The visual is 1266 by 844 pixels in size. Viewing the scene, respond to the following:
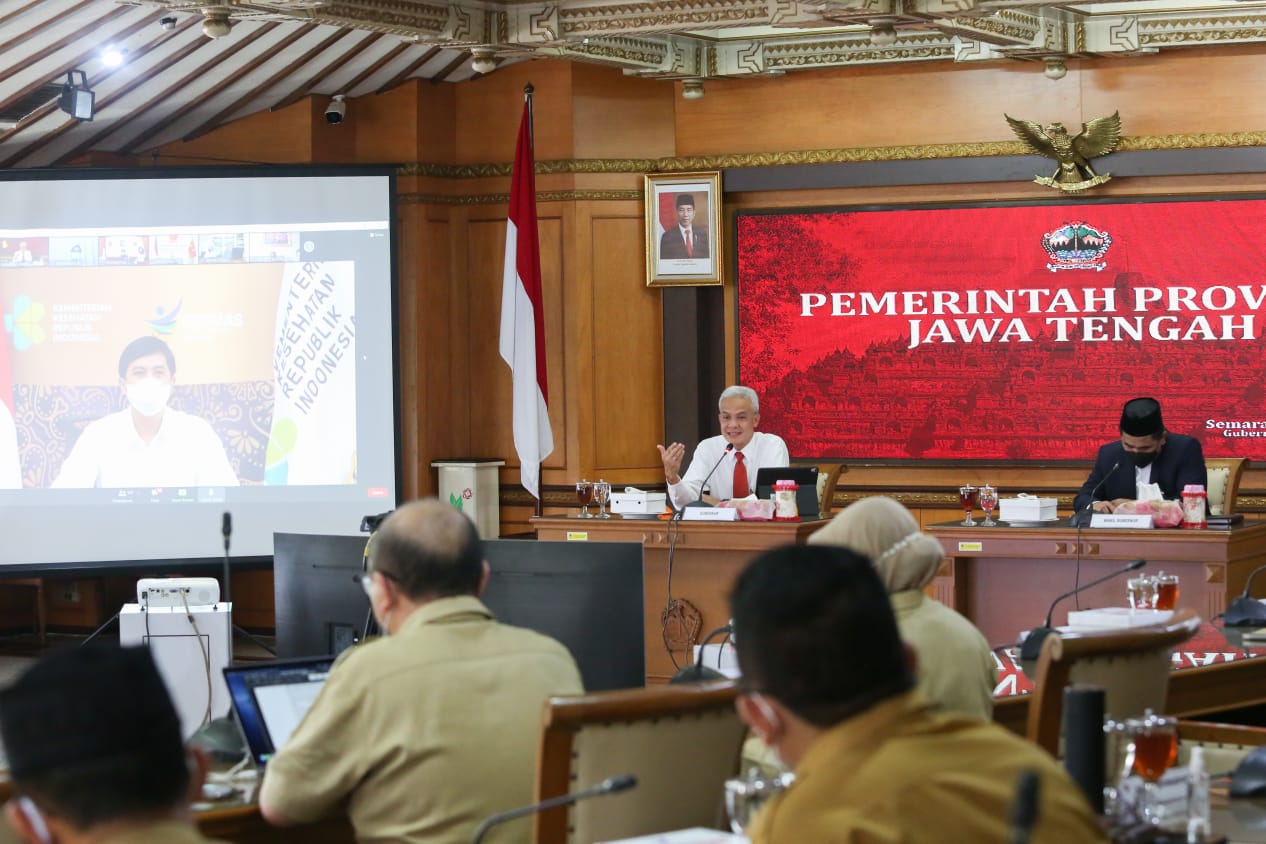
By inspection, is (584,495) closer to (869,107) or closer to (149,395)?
(149,395)

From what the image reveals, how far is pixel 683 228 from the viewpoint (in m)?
9.11

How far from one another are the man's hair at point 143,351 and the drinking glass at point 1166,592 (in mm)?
5559

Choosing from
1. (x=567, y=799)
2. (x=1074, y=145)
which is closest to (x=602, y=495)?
(x=1074, y=145)

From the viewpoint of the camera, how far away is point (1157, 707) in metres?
2.98

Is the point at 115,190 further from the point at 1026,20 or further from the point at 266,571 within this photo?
the point at 1026,20

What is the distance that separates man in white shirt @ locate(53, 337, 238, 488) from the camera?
26.9ft

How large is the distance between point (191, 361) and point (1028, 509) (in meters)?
4.30

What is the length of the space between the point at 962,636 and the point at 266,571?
23.0ft

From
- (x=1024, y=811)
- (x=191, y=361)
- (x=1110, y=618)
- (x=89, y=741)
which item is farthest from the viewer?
(x=191, y=361)

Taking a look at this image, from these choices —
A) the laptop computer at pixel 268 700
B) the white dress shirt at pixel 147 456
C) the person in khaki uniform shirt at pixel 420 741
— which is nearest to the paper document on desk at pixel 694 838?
the person in khaki uniform shirt at pixel 420 741

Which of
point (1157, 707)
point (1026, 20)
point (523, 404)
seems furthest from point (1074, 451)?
point (1157, 707)

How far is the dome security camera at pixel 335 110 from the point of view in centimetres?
898

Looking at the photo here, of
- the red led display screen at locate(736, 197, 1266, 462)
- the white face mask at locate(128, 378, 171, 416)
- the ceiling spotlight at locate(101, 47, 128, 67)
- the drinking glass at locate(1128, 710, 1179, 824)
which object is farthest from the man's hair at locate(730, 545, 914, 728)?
the red led display screen at locate(736, 197, 1266, 462)

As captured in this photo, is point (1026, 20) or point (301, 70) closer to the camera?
point (1026, 20)
